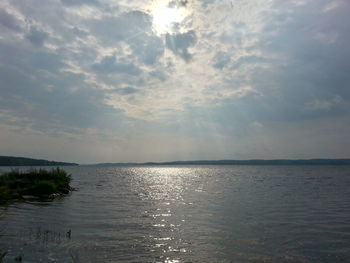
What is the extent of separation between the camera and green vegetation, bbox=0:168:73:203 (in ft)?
109

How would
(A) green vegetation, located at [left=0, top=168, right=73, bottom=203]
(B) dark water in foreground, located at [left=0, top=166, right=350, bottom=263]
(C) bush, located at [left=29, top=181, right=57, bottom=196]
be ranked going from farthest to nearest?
(C) bush, located at [left=29, top=181, right=57, bottom=196]
(A) green vegetation, located at [left=0, top=168, right=73, bottom=203]
(B) dark water in foreground, located at [left=0, top=166, right=350, bottom=263]

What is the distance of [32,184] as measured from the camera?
1522 inches

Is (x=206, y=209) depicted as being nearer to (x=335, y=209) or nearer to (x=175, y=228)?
(x=175, y=228)

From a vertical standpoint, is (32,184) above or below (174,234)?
above

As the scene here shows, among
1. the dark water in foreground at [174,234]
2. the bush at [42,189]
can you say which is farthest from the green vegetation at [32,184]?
the dark water in foreground at [174,234]

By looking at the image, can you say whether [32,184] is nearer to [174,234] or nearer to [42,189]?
[42,189]

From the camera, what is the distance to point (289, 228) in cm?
2088

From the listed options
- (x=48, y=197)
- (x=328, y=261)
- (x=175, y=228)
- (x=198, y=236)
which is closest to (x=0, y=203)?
(x=48, y=197)

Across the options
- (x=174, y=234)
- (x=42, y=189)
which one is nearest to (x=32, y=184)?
(x=42, y=189)

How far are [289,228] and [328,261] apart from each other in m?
6.79

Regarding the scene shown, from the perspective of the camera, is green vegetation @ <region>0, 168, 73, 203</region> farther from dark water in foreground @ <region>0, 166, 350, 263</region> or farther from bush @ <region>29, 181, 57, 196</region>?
dark water in foreground @ <region>0, 166, 350, 263</region>

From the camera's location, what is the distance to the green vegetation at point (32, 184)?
3315cm

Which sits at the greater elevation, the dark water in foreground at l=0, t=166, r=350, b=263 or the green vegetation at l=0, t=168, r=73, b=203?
the green vegetation at l=0, t=168, r=73, b=203

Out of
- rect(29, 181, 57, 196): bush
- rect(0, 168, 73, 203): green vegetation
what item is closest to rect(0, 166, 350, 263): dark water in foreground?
rect(0, 168, 73, 203): green vegetation
